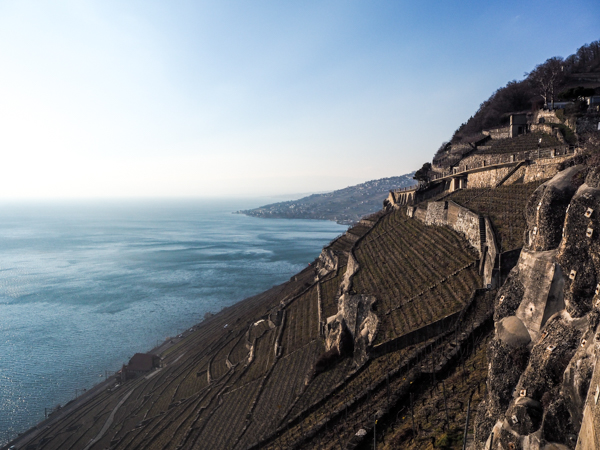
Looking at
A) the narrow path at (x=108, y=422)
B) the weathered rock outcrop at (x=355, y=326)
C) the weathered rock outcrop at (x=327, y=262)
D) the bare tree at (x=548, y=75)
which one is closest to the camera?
the weathered rock outcrop at (x=355, y=326)

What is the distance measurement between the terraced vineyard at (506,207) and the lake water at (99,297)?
1767 inches

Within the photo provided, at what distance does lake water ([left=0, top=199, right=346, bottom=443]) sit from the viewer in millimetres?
44156

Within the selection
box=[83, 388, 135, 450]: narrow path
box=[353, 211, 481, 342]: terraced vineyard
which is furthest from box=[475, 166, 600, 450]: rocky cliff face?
box=[83, 388, 135, 450]: narrow path

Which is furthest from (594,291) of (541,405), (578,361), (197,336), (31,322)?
(31,322)

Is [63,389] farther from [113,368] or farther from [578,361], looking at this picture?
[578,361]

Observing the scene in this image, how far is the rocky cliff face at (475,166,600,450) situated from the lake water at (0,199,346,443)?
4495 centimetres

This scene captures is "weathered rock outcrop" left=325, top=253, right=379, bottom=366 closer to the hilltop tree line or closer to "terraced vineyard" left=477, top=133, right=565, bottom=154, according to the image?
"terraced vineyard" left=477, top=133, right=565, bottom=154

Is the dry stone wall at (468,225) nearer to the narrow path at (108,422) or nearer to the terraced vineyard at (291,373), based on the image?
the terraced vineyard at (291,373)

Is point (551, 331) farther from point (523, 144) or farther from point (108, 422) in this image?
point (108, 422)

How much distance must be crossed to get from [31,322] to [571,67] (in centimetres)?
9840

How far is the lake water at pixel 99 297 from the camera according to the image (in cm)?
4416

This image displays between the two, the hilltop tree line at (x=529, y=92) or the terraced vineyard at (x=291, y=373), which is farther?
the hilltop tree line at (x=529, y=92)

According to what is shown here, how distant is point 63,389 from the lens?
42094mm

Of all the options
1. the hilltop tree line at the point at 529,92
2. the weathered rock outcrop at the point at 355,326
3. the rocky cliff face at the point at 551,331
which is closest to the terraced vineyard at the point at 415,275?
the weathered rock outcrop at the point at 355,326
